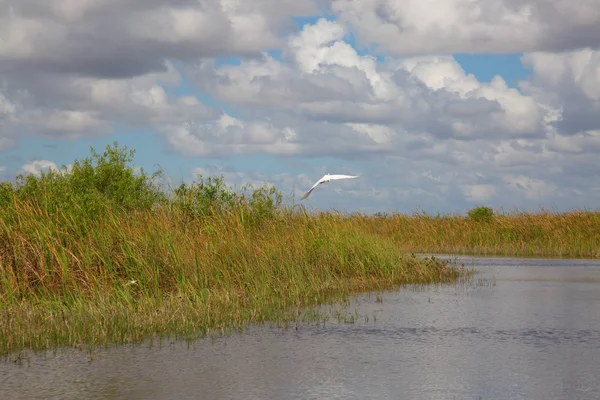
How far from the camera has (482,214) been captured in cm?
3228

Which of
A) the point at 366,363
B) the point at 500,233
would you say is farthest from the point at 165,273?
the point at 500,233

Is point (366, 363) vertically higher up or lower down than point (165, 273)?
lower down

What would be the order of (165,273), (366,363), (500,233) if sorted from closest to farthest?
(366,363), (165,273), (500,233)

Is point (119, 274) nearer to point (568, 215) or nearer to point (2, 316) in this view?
point (2, 316)

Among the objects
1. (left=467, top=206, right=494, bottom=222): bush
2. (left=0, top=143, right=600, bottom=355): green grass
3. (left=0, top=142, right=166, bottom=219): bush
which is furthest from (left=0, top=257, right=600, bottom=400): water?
(left=467, top=206, right=494, bottom=222): bush

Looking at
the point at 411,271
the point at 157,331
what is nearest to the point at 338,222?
the point at 411,271

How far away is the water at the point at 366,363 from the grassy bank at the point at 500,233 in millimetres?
15679

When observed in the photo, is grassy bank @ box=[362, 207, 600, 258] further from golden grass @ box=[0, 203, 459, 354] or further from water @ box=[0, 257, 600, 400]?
water @ box=[0, 257, 600, 400]

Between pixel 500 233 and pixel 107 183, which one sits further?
pixel 500 233

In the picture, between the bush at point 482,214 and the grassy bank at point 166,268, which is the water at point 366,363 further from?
the bush at point 482,214

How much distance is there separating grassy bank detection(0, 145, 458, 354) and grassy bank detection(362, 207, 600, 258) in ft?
33.9

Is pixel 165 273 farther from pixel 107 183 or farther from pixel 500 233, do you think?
pixel 500 233

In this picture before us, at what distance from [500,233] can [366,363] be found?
2304 centimetres

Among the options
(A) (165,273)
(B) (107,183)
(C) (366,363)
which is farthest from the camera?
(B) (107,183)
